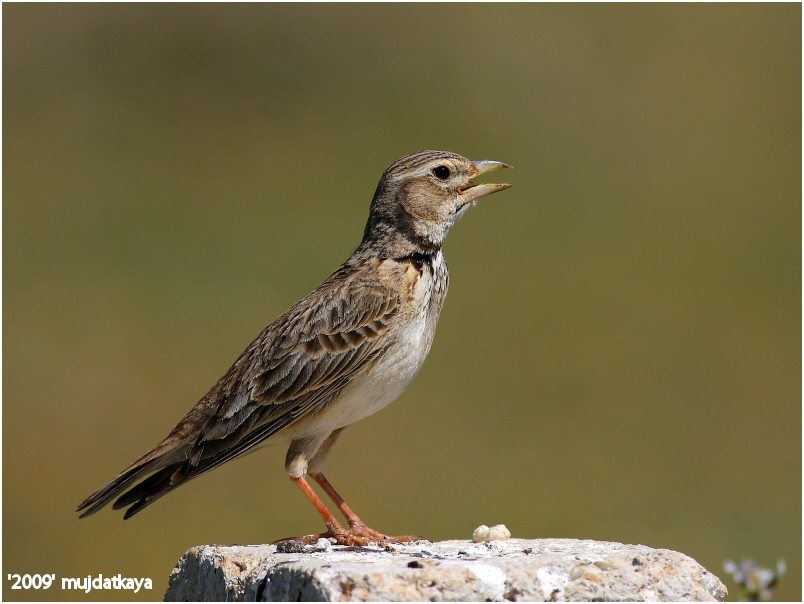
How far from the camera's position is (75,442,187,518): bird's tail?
306 inches

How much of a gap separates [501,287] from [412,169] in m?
14.1

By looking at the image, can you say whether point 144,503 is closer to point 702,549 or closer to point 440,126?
point 702,549

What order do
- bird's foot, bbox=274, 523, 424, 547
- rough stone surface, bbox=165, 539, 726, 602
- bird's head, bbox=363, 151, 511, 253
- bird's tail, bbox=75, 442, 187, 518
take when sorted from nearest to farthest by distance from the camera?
1. rough stone surface, bbox=165, 539, 726, 602
2. bird's foot, bbox=274, 523, 424, 547
3. bird's tail, bbox=75, 442, 187, 518
4. bird's head, bbox=363, 151, 511, 253

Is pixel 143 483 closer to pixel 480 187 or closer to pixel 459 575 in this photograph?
pixel 459 575

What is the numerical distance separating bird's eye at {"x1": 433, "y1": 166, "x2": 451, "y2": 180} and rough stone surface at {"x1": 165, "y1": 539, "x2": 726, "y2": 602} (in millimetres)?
2342

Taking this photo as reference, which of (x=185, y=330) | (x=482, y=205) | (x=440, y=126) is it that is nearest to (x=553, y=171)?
(x=440, y=126)

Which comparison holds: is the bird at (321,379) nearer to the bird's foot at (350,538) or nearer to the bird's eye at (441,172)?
the bird's foot at (350,538)

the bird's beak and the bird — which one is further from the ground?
the bird's beak

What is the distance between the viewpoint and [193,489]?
16.1m

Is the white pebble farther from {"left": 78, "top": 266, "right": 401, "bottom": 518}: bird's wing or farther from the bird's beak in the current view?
the bird's beak

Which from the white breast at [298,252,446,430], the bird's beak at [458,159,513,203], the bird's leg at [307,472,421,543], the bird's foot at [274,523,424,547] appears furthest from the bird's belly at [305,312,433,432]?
the bird's beak at [458,159,513,203]

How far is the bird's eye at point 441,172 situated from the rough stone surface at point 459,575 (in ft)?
7.68

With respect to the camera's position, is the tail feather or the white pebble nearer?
the white pebble

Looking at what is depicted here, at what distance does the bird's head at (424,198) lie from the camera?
8.36 meters
